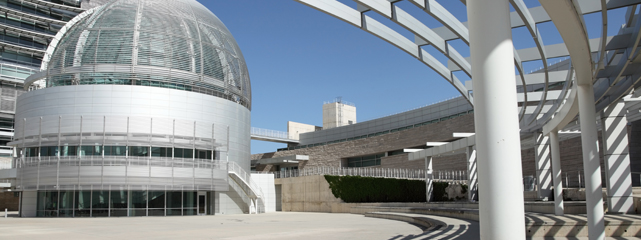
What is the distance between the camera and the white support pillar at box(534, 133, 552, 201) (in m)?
21.2

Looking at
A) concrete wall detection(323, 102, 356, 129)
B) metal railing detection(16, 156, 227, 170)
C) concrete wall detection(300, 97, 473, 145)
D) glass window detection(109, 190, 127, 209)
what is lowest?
glass window detection(109, 190, 127, 209)

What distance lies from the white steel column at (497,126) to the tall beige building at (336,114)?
80.3m

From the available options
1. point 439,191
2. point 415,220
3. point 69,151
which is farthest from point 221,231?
point 439,191

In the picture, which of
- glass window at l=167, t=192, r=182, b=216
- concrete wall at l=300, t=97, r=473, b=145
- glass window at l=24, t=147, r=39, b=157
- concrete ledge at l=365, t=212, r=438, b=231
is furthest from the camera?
concrete wall at l=300, t=97, r=473, b=145

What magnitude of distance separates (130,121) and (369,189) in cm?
1693

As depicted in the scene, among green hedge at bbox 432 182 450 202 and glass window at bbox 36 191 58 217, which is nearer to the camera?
glass window at bbox 36 191 58 217

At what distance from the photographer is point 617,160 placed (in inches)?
602

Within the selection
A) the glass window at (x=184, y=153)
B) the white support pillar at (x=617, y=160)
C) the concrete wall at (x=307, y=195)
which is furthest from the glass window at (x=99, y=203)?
the white support pillar at (x=617, y=160)

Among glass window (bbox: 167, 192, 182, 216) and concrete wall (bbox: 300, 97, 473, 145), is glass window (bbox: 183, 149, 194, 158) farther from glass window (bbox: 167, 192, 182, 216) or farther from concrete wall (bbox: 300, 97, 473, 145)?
concrete wall (bbox: 300, 97, 473, 145)

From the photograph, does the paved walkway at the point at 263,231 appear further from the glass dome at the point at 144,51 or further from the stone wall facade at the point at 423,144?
the stone wall facade at the point at 423,144

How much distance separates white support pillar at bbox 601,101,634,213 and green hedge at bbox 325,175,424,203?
2201 centimetres

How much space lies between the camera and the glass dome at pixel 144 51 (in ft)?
107

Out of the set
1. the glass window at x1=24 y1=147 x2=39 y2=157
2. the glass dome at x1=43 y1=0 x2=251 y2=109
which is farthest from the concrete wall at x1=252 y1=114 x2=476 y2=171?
the glass window at x1=24 y1=147 x2=39 y2=157

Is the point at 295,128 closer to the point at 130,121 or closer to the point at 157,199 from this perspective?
the point at 157,199
